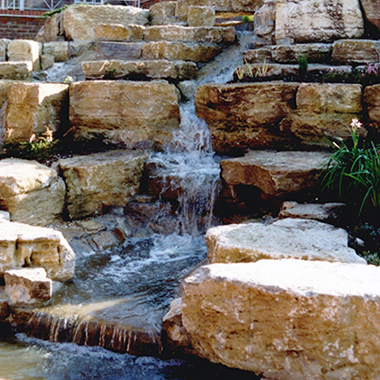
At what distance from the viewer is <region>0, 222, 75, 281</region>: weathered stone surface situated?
14.6 ft

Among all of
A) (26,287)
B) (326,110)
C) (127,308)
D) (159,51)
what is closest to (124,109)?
(159,51)

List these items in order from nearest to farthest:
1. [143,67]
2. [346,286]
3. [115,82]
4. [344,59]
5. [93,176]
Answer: [346,286] → [93,176] → [115,82] → [344,59] → [143,67]

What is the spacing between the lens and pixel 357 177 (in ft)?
16.4

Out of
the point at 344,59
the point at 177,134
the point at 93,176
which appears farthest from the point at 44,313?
the point at 344,59

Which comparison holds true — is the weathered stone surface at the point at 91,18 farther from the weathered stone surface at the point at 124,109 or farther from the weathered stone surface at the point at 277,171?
the weathered stone surface at the point at 277,171

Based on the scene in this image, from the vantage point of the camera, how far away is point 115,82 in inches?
287

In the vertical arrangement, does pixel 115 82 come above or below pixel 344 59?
below

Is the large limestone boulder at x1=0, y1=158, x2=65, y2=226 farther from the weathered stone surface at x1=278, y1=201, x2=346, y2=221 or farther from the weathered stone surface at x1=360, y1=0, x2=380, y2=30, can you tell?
the weathered stone surface at x1=360, y1=0, x2=380, y2=30

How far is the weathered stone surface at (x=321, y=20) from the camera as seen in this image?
27.1 feet

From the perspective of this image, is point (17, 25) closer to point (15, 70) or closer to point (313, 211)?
point (15, 70)

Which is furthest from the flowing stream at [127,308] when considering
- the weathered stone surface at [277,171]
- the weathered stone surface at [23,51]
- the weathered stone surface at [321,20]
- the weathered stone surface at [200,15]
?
the weathered stone surface at [23,51]

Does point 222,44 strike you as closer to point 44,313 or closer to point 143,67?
point 143,67

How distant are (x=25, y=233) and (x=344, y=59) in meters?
5.65

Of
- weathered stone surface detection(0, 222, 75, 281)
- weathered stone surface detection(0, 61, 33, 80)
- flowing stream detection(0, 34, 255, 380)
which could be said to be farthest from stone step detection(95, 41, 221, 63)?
weathered stone surface detection(0, 222, 75, 281)
